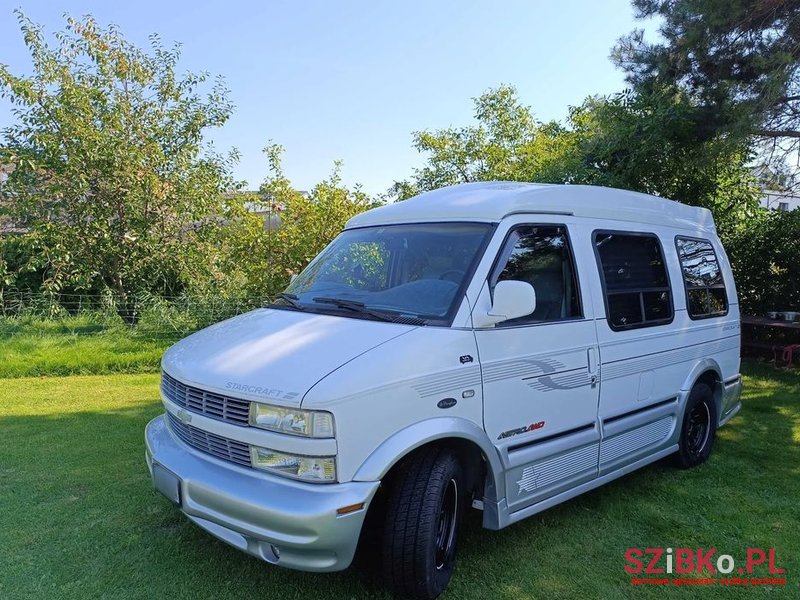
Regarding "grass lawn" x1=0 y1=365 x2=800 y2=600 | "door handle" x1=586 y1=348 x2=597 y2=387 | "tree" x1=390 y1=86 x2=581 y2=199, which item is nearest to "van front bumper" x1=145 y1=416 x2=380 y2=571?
"grass lawn" x1=0 y1=365 x2=800 y2=600

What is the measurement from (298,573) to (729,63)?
25.8 feet

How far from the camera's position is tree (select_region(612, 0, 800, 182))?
21.9 ft

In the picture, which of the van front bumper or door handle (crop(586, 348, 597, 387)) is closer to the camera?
the van front bumper

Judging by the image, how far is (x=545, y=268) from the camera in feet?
12.1

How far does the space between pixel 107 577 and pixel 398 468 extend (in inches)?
69.0

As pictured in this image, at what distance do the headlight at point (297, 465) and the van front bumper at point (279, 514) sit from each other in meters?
0.03

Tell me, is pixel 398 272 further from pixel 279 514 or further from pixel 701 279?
pixel 701 279

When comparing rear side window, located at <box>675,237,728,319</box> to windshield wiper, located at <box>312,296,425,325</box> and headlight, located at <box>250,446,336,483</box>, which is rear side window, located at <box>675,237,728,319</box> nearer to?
windshield wiper, located at <box>312,296,425,325</box>

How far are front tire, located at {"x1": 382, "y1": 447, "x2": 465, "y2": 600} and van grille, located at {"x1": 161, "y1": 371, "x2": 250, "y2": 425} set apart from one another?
0.85 metres

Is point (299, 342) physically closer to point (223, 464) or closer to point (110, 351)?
point (223, 464)

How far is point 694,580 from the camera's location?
330 cm

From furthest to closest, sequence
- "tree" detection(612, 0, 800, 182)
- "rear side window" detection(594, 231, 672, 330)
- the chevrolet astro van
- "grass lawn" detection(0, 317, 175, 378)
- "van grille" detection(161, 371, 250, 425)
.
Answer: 1. "grass lawn" detection(0, 317, 175, 378)
2. "tree" detection(612, 0, 800, 182)
3. "rear side window" detection(594, 231, 672, 330)
4. "van grille" detection(161, 371, 250, 425)
5. the chevrolet astro van

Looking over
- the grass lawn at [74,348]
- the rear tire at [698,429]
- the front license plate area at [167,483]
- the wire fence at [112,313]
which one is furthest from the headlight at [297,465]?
the wire fence at [112,313]

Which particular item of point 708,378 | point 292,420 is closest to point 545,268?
point 292,420
